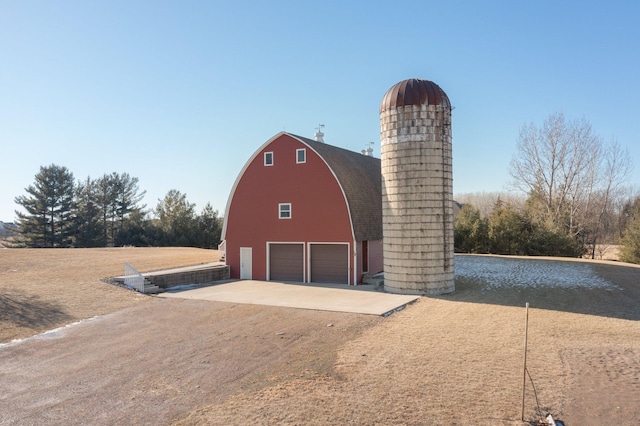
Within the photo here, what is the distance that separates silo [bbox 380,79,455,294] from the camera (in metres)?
17.2

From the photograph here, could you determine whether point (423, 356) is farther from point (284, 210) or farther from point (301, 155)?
point (301, 155)

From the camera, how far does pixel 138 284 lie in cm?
1809

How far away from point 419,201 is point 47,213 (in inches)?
1862

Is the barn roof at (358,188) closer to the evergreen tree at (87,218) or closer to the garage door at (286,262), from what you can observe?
the garage door at (286,262)

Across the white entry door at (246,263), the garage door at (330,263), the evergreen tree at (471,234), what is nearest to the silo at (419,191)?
the garage door at (330,263)

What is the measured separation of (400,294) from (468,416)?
11.1 metres

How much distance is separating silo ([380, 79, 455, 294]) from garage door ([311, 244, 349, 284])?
9.63ft

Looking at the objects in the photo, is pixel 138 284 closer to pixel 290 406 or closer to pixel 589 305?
pixel 290 406

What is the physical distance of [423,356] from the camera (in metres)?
9.12

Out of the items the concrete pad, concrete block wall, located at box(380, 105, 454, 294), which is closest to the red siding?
the concrete pad

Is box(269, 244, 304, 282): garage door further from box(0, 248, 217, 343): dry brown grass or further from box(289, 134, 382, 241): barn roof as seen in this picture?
box(0, 248, 217, 343): dry brown grass

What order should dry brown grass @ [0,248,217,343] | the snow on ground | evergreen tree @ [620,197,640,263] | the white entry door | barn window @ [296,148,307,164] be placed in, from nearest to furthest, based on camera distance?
dry brown grass @ [0,248,217,343] → the snow on ground → barn window @ [296,148,307,164] → the white entry door → evergreen tree @ [620,197,640,263]

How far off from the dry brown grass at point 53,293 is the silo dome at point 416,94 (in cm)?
1291

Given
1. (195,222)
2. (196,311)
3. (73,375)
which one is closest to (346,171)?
(196,311)
